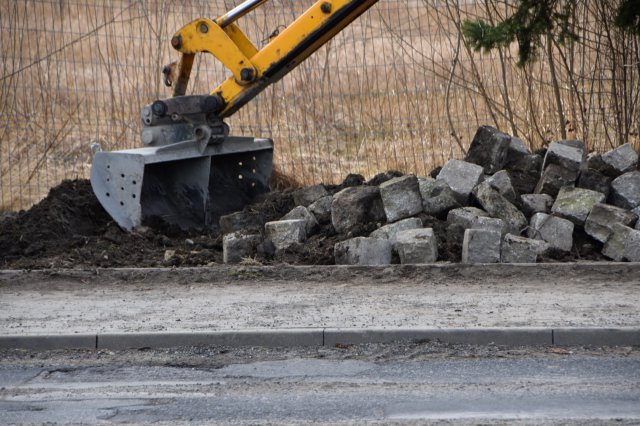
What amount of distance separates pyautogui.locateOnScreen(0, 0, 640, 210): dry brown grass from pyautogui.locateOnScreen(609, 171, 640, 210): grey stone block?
2.83 m

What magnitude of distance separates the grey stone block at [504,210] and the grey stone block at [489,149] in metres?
1.24

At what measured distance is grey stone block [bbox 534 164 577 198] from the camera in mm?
11062

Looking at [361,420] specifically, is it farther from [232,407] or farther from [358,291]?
[358,291]

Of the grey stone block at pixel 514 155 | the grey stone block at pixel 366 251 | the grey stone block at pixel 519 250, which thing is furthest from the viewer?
the grey stone block at pixel 514 155

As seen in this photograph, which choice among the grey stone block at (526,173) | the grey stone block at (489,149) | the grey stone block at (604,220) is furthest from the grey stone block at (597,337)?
the grey stone block at (489,149)

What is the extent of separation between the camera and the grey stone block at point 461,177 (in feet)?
35.8

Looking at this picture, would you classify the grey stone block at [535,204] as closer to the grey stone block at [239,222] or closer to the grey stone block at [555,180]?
the grey stone block at [555,180]

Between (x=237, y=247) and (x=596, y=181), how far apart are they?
4030mm

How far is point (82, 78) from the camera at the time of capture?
15.6 m

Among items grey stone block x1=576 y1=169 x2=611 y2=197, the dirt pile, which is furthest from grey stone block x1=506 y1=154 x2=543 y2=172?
grey stone block x1=576 y1=169 x2=611 y2=197

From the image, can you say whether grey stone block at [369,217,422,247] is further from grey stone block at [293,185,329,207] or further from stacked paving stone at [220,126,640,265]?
grey stone block at [293,185,329,207]

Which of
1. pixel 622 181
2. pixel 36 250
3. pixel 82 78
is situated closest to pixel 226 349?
pixel 36 250

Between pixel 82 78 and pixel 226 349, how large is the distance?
369 inches

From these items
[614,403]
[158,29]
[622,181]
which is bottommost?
[614,403]
